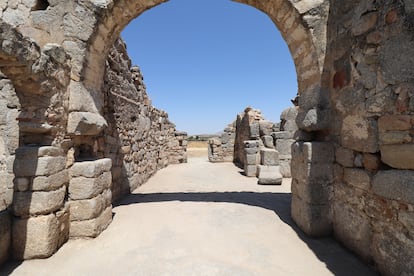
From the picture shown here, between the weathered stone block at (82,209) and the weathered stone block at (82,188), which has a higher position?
the weathered stone block at (82,188)

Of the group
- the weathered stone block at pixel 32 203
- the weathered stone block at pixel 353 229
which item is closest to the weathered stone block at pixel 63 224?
the weathered stone block at pixel 32 203

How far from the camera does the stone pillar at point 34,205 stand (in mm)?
2170

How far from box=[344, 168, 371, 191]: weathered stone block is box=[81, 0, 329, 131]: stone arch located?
67 centimetres

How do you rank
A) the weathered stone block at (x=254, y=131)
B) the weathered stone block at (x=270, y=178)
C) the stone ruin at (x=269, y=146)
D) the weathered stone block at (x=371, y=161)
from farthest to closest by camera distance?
the weathered stone block at (x=254, y=131), the stone ruin at (x=269, y=146), the weathered stone block at (x=270, y=178), the weathered stone block at (x=371, y=161)

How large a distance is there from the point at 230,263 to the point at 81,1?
368 centimetres

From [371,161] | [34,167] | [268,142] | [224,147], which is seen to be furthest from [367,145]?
[224,147]

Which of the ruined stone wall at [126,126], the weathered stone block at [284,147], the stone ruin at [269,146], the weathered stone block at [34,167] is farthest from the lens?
the weathered stone block at [284,147]

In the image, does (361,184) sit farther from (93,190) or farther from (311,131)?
(93,190)

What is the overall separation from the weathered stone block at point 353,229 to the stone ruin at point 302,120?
0.01 meters

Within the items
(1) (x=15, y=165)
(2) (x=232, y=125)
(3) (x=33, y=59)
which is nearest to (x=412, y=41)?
(3) (x=33, y=59)

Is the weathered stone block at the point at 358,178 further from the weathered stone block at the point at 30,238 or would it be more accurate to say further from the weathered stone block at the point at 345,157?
the weathered stone block at the point at 30,238

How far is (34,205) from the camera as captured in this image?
2.20 metres

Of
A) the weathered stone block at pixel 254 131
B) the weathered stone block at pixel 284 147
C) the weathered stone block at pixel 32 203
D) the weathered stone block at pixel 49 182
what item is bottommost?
the weathered stone block at pixel 32 203

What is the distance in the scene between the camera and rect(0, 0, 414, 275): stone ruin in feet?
5.89
